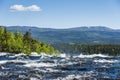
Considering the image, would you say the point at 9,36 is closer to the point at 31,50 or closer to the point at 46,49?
the point at 31,50

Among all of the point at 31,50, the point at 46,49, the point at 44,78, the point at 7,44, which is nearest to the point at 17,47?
the point at 7,44

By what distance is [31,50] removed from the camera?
160 meters

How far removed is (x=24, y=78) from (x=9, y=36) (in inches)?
3785

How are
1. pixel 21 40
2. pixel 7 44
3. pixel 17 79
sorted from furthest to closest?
pixel 21 40, pixel 7 44, pixel 17 79

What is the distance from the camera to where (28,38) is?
163 m

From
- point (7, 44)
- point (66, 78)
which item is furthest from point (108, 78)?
point (7, 44)

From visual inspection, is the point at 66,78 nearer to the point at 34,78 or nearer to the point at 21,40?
the point at 34,78

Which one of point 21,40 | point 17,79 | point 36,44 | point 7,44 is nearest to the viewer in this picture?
point 17,79

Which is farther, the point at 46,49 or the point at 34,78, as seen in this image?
the point at 46,49

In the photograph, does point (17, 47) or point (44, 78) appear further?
point (17, 47)

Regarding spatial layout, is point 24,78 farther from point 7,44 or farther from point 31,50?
point 31,50

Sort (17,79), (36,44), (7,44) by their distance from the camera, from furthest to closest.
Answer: (36,44) < (7,44) < (17,79)

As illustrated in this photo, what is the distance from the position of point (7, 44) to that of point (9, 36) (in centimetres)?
402

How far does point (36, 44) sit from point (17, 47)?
771 inches
